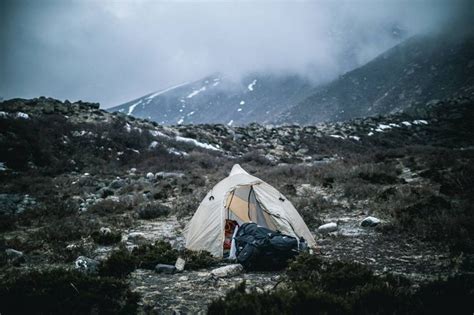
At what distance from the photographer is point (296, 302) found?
13.4 feet

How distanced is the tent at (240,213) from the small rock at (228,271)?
1132 mm

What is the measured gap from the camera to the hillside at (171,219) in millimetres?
4590

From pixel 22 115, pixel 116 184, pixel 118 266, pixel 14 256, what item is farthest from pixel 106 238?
pixel 22 115

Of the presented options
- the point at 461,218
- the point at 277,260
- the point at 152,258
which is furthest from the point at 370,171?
the point at 152,258

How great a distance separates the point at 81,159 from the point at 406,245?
19.0m

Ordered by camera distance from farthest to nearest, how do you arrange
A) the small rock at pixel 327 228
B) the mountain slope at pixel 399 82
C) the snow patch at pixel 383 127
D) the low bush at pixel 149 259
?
the mountain slope at pixel 399 82 → the snow patch at pixel 383 127 → the small rock at pixel 327 228 → the low bush at pixel 149 259

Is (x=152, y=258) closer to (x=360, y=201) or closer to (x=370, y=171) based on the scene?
(x=360, y=201)

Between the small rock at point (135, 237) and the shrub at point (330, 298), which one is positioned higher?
the small rock at point (135, 237)

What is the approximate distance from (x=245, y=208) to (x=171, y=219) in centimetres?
369

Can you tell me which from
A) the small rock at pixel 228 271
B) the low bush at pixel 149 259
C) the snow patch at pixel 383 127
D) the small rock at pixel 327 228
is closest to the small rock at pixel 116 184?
the low bush at pixel 149 259

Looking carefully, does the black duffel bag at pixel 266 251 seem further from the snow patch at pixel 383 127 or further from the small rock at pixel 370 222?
the snow patch at pixel 383 127

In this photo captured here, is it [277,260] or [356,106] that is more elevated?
[356,106]

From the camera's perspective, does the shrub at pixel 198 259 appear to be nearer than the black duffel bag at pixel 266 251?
No

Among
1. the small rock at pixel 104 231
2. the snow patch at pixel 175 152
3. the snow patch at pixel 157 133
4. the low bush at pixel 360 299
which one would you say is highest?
the snow patch at pixel 157 133
